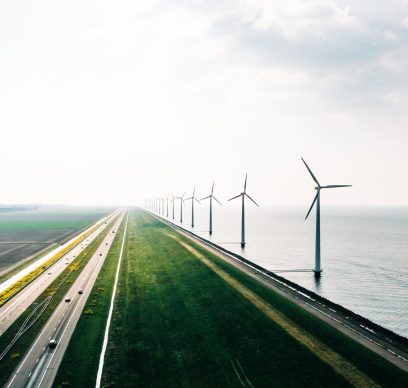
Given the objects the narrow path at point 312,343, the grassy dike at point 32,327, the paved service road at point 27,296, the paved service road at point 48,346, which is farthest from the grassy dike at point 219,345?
the paved service road at point 27,296

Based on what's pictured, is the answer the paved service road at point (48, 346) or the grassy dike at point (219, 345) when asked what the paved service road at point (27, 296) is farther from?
the grassy dike at point (219, 345)

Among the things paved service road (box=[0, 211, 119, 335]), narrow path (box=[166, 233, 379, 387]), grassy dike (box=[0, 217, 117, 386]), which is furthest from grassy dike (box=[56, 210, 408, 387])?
paved service road (box=[0, 211, 119, 335])

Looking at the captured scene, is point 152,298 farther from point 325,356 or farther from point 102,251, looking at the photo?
point 102,251

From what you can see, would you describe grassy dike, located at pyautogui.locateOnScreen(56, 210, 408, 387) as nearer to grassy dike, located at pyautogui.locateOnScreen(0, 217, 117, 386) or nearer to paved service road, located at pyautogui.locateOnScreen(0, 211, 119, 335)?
grassy dike, located at pyautogui.locateOnScreen(0, 217, 117, 386)

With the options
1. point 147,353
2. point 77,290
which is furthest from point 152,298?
point 147,353

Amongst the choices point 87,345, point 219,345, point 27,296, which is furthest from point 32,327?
point 219,345

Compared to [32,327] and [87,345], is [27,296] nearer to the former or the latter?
[32,327]
